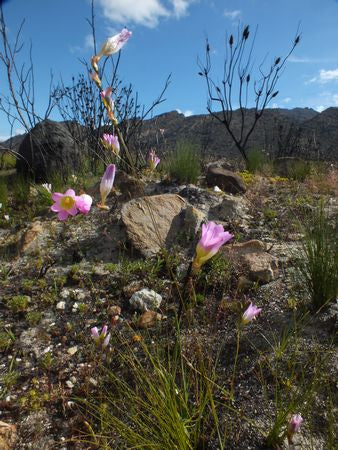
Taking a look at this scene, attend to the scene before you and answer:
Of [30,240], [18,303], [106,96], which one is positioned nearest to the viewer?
[106,96]

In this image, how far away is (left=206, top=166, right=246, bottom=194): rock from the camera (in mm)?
5383

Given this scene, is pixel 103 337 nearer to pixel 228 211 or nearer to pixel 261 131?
pixel 228 211

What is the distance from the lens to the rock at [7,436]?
5.39ft

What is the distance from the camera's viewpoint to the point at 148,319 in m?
2.47

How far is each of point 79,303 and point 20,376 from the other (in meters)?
0.74

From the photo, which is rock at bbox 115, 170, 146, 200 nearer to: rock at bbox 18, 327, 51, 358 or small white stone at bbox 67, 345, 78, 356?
rock at bbox 18, 327, 51, 358

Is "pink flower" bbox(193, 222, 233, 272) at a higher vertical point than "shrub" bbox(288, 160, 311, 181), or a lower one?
higher

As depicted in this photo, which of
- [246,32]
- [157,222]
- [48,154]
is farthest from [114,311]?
[246,32]

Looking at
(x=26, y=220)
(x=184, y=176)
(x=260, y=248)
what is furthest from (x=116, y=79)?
(x=260, y=248)

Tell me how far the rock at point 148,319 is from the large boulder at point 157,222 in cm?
90

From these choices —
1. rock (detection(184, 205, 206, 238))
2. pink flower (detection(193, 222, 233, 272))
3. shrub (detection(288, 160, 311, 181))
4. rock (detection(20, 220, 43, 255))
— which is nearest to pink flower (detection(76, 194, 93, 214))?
pink flower (detection(193, 222, 233, 272))

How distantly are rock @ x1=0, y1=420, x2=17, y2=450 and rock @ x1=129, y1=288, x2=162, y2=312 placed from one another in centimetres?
109

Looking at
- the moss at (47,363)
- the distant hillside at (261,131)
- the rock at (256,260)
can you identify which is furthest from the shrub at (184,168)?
the distant hillside at (261,131)

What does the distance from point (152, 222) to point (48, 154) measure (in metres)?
4.49
